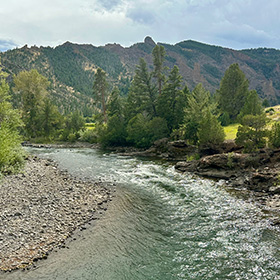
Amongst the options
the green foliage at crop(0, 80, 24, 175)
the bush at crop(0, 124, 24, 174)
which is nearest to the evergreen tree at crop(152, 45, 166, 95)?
the green foliage at crop(0, 80, 24, 175)

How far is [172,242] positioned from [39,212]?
9349mm

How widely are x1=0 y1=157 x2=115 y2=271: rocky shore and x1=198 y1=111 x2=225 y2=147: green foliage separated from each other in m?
17.0

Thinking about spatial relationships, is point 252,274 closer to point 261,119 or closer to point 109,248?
point 109,248

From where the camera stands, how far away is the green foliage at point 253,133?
27984mm

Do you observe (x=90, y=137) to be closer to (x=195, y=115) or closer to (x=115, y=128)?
(x=115, y=128)

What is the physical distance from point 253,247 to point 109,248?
820 centimetres

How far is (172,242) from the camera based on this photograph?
541 inches

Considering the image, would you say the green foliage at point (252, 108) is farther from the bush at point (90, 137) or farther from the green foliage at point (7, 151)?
the bush at point (90, 137)

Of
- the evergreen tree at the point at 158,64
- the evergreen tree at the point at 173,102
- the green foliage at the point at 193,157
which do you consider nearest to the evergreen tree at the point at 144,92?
the evergreen tree at the point at 158,64

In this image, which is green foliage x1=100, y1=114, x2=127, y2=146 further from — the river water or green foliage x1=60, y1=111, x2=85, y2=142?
the river water

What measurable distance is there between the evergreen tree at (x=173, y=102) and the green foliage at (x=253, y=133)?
72.3 feet

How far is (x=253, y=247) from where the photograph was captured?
1283 cm

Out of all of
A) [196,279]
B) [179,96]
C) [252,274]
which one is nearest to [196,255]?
[196,279]

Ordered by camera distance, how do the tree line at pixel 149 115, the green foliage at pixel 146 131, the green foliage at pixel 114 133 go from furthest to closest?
the green foliage at pixel 114 133 → the green foliage at pixel 146 131 → the tree line at pixel 149 115
